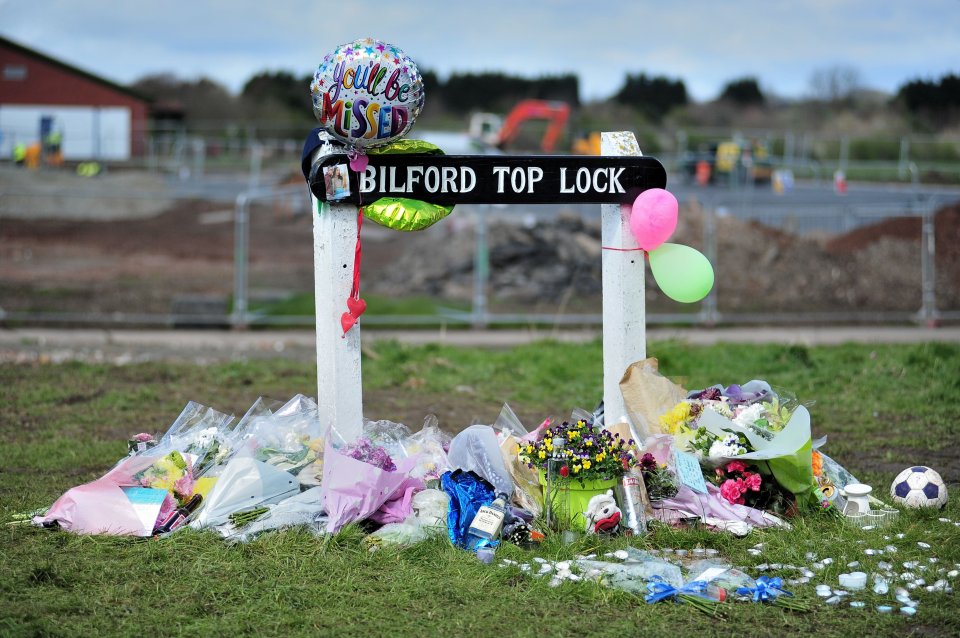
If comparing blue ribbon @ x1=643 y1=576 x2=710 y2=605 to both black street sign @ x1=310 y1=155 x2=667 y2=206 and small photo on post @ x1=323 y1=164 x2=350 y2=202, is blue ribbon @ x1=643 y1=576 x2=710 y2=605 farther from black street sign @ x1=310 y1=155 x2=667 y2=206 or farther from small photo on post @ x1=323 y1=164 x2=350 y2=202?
small photo on post @ x1=323 y1=164 x2=350 y2=202

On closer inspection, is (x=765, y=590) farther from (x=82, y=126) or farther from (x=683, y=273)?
(x=82, y=126)

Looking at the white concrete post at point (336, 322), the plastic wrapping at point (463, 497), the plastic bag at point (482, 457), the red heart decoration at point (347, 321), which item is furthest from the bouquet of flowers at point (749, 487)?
the red heart decoration at point (347, 321)

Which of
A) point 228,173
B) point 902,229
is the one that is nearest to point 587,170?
point 902,229

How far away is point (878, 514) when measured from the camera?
565 cm

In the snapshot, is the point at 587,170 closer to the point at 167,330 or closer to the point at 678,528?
the point at 678,528

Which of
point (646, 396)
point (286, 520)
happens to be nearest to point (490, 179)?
point (646, 396)

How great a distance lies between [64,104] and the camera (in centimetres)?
3828

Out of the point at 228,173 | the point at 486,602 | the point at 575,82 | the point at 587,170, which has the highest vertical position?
the point at 575,82

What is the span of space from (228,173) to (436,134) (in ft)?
25.1

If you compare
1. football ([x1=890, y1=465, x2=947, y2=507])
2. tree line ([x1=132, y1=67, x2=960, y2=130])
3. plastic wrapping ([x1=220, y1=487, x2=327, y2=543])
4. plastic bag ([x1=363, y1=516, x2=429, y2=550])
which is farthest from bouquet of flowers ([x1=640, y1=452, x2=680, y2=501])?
tree line ([x1=132, y1=67, x2=960, y2=130])

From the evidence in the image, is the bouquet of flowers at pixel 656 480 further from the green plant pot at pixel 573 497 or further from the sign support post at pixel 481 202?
the sign support post at pixel 481 202

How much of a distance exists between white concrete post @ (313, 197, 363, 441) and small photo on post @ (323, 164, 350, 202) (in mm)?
72

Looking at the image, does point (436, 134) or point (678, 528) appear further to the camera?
point (436, 134)

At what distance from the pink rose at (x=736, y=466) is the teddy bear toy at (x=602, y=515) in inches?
30.1
